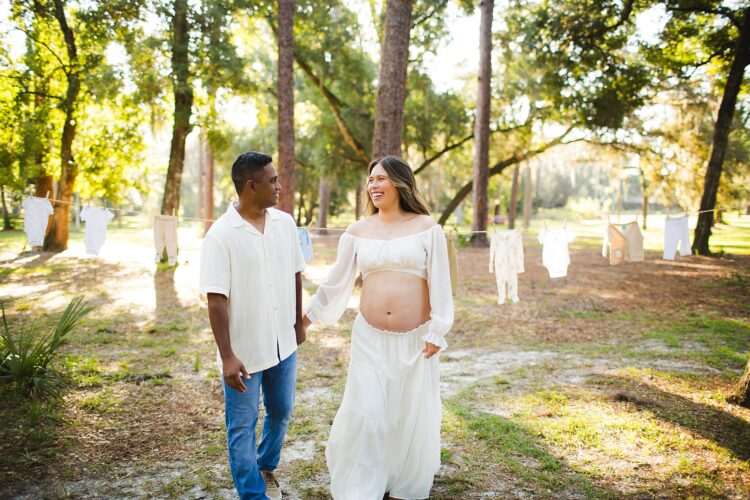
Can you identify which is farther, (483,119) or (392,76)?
(483,119)

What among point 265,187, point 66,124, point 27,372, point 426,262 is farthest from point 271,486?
point 66,124

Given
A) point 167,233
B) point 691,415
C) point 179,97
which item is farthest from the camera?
point 179,97

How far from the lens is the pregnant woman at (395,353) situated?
3346 mm

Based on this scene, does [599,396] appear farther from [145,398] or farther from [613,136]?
[613,136]

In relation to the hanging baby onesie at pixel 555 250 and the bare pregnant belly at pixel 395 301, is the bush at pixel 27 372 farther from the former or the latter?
the hanging baby onesie at pixel 555 250

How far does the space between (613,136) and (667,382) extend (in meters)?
17.8

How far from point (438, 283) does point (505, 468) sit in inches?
66.3

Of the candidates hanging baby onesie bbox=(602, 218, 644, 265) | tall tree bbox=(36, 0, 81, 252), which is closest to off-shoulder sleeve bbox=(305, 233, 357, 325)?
hanging baby onesie bbox=(602, 218, 644, 265)

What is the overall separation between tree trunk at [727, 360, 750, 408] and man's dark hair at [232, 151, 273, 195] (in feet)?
16.5

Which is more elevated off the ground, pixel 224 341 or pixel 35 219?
pixel 35 219

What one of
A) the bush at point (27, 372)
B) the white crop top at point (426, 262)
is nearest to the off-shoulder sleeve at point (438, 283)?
the white crop top at point (426, 262)

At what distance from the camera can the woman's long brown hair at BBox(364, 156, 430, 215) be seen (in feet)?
11.4

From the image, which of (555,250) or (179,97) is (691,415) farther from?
(179,97)

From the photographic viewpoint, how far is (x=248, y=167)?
310 centimetres
